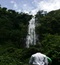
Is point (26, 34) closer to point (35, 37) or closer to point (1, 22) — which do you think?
point (35, 37)

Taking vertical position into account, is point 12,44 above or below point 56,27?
below

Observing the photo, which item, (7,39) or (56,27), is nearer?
(56,27)

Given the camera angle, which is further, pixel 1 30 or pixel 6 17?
pixel 6 17

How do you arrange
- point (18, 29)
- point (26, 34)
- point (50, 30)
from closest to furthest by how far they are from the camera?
point (50, 30) < point (26, 34) < point (18, 29)

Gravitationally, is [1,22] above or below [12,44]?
above

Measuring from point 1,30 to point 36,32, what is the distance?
598 centimetres

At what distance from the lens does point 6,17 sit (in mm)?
46531

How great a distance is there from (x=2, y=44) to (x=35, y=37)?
17.9 ft

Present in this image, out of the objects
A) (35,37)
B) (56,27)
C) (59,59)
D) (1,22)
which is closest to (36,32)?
(35,37)

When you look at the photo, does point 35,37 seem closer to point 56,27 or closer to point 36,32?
point 36,32

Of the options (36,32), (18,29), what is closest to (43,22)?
(36,32)

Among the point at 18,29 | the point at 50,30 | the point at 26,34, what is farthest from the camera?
the point at 18,29

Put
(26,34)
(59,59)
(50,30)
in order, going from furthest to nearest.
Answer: (26,34), (50,30), (59,59)

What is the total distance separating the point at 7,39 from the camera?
4141cm
